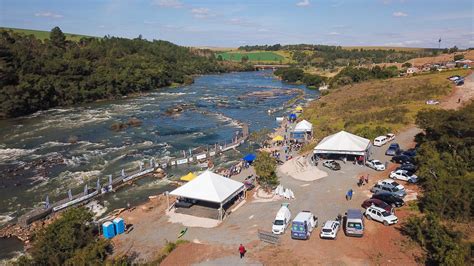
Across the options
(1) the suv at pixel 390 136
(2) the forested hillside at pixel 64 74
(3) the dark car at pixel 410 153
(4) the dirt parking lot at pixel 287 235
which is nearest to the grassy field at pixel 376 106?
(1) the suv at pixel 390 136

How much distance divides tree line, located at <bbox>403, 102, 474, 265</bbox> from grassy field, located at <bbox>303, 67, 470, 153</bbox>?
11431 millimetres

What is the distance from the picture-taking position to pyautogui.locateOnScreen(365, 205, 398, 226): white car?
26.4 meters

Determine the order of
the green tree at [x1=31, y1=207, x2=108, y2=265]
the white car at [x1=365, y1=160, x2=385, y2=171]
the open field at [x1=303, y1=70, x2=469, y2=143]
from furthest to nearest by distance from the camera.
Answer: the open field at [x1=303, y1=70, x2=469, y2=143] < the white car at [x1=365, y1=160, x2=385, y2=171] < the green tree at [x1=31, y1=207, x2=108, y2=265]

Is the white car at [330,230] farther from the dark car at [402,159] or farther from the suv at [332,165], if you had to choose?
the dark car at [402,159]

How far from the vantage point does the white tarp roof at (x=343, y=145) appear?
38781mm

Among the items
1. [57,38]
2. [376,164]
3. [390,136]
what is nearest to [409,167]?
[376,164]

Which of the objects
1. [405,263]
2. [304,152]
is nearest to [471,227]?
[405,263]

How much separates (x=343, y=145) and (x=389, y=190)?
917 cm

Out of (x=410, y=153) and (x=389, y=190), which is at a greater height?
(x=410, y=153)

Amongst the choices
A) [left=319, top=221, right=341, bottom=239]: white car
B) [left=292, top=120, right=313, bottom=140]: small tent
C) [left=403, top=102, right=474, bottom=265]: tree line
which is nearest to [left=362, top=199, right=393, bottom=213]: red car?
[left=403, top=102, right=474, bottom=265]: tree line

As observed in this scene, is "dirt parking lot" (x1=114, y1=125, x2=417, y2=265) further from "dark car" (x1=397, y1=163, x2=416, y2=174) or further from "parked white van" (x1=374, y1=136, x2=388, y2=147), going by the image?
→ "parked white van" (x1=374, y1=136, x2=388, y2=147)

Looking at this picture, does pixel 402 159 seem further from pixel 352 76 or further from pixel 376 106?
pixel 352 76

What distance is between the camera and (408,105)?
6400 centimetres

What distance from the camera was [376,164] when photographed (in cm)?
3759
